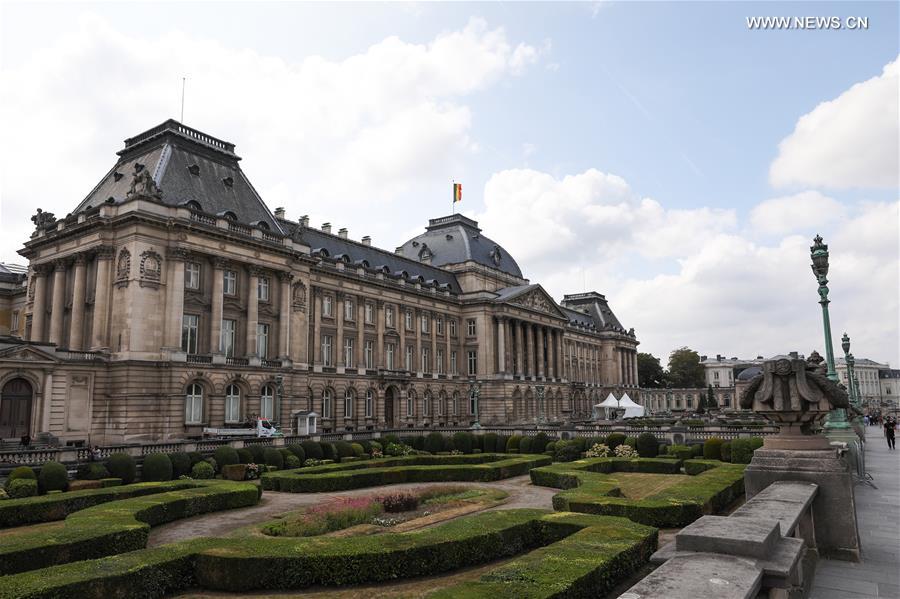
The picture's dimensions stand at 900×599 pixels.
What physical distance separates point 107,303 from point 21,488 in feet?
64.7

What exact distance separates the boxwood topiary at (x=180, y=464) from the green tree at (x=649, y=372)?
13069cm

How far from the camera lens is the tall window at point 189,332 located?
4425 cm

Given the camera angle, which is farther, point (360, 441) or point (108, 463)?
point (360, 441)

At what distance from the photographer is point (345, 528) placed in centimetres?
1961

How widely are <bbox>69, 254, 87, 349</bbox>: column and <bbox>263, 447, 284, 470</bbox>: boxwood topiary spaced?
18.0 m

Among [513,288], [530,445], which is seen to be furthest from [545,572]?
[513,288]

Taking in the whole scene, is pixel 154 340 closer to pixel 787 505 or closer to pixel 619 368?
pixel 787 505

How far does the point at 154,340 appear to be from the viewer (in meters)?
42.0

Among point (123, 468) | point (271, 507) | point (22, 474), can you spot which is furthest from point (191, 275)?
point (271, 507)

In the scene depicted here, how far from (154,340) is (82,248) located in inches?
369

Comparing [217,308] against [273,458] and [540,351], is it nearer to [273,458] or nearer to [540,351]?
[273,458]

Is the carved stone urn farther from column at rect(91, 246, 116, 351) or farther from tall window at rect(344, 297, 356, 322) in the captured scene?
tall window at rect(344, 297, 356, 322)

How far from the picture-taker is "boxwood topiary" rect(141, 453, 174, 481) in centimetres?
3080

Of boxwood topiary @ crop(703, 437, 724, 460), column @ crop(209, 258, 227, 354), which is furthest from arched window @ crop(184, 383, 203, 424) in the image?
boxwood topiary @ crop(703, 437, 724, 460)
